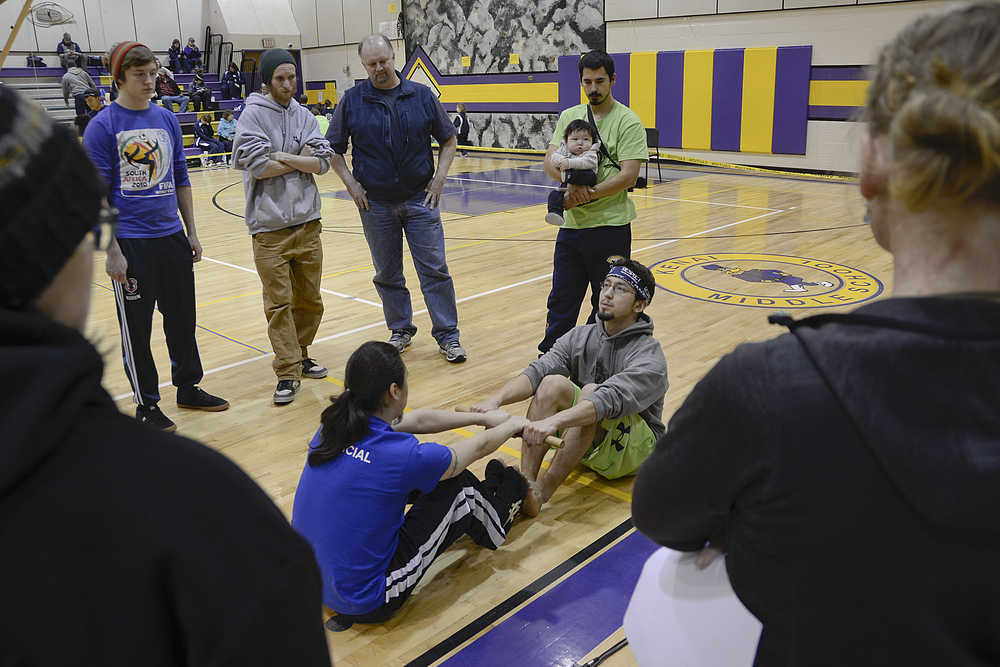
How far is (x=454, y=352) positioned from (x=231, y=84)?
69.3ft

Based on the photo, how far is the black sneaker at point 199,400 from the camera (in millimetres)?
4762

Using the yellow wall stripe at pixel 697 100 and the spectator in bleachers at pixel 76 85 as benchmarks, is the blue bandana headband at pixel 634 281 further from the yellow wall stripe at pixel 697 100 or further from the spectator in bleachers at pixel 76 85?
the spectator in bleachers at pixel 76 85

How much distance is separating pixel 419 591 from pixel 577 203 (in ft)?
8.25

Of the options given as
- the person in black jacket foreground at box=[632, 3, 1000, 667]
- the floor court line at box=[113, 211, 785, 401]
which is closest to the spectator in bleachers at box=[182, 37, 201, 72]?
the floor court line at box=[113, 211, 785, 401]

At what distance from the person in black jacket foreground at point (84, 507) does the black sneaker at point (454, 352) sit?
15.1 ft

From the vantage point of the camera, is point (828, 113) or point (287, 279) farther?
point (828, 113)

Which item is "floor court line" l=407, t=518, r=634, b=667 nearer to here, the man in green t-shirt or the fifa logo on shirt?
the man in green t-shirt

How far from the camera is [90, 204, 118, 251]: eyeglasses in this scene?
2.69ft

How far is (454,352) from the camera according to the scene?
17.7 ft

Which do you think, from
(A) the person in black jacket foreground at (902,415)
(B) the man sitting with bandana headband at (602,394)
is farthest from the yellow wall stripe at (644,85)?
(A) the person in black jacket foreground at (902,415)

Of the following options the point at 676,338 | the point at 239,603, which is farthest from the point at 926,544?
the point at 676,338

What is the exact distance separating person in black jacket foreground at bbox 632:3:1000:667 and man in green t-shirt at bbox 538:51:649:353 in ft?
12.4

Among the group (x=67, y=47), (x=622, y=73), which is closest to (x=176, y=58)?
(x=67, y=47)

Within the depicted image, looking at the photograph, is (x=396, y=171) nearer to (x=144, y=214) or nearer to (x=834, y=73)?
(x=144, y=214)
